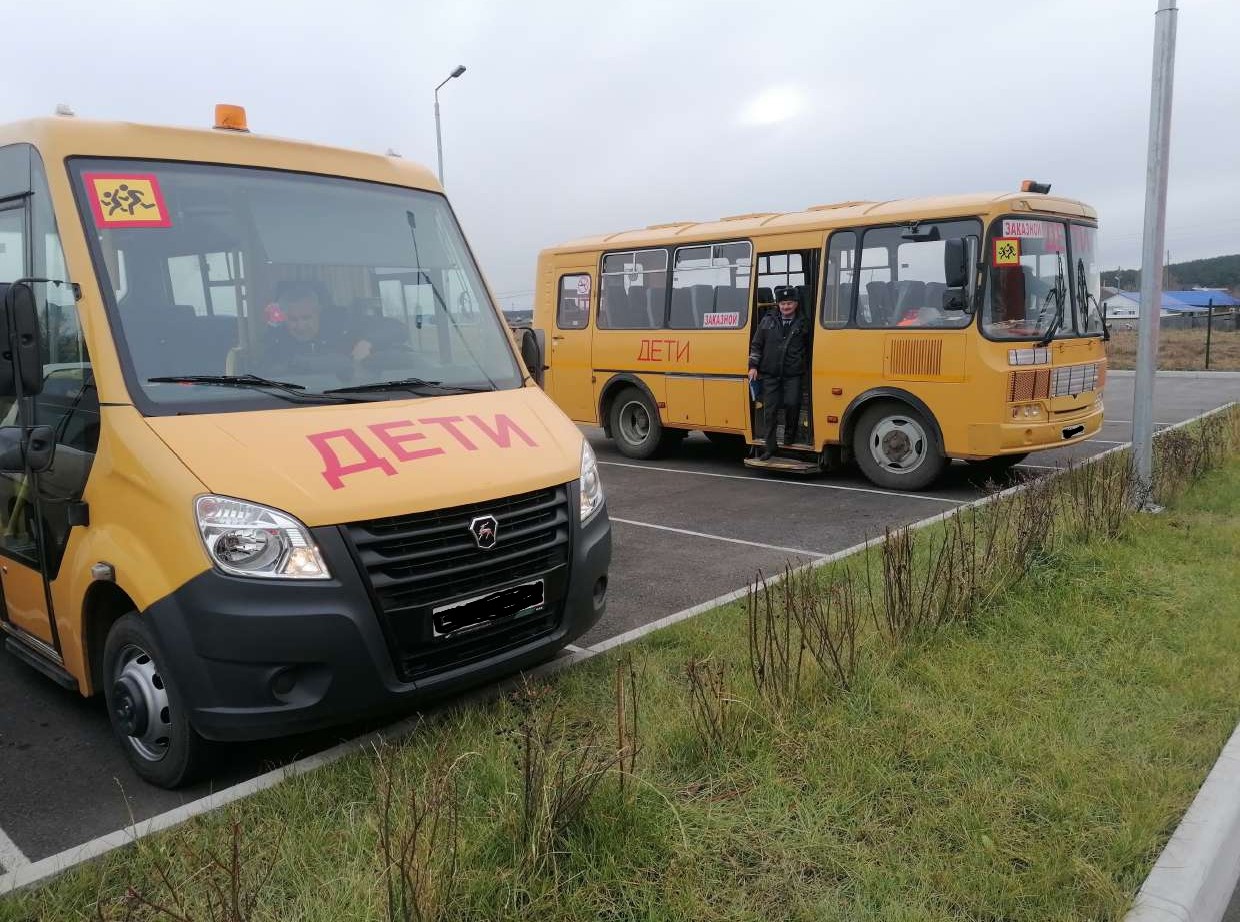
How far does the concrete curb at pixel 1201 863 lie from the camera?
112 inches

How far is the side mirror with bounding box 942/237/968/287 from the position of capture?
8.96 metres

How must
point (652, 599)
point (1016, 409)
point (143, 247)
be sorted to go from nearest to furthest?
point (143, 247)
point (652, 599)
point (1016, 409)

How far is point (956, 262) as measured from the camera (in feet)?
29.4

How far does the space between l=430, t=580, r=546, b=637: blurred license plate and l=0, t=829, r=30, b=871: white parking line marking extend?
1551 mm

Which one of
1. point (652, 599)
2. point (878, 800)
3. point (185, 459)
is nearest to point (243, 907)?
point (185, 459)

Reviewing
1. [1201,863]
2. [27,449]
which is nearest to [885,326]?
[1201,863]

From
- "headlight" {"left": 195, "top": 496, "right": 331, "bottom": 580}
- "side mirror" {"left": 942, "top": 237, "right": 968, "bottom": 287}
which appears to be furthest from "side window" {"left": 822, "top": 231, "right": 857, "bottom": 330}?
"headlight" {"left": 195, "top": 496, "right": 331, "bottom": 580}

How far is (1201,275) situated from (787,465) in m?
138

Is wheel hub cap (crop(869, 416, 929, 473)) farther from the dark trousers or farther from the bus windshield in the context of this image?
the bus windshield

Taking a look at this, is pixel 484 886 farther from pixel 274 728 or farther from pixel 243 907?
pixel 274 728

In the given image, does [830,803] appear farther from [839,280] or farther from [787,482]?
[839,280]

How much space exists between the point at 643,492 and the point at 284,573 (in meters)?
6.81

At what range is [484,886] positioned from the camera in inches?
109

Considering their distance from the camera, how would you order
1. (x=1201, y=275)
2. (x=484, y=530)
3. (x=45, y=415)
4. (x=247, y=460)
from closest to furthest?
(x=247, y=460), (x=484, y=530), (x=45, y=415), (x=1201, y=275)
